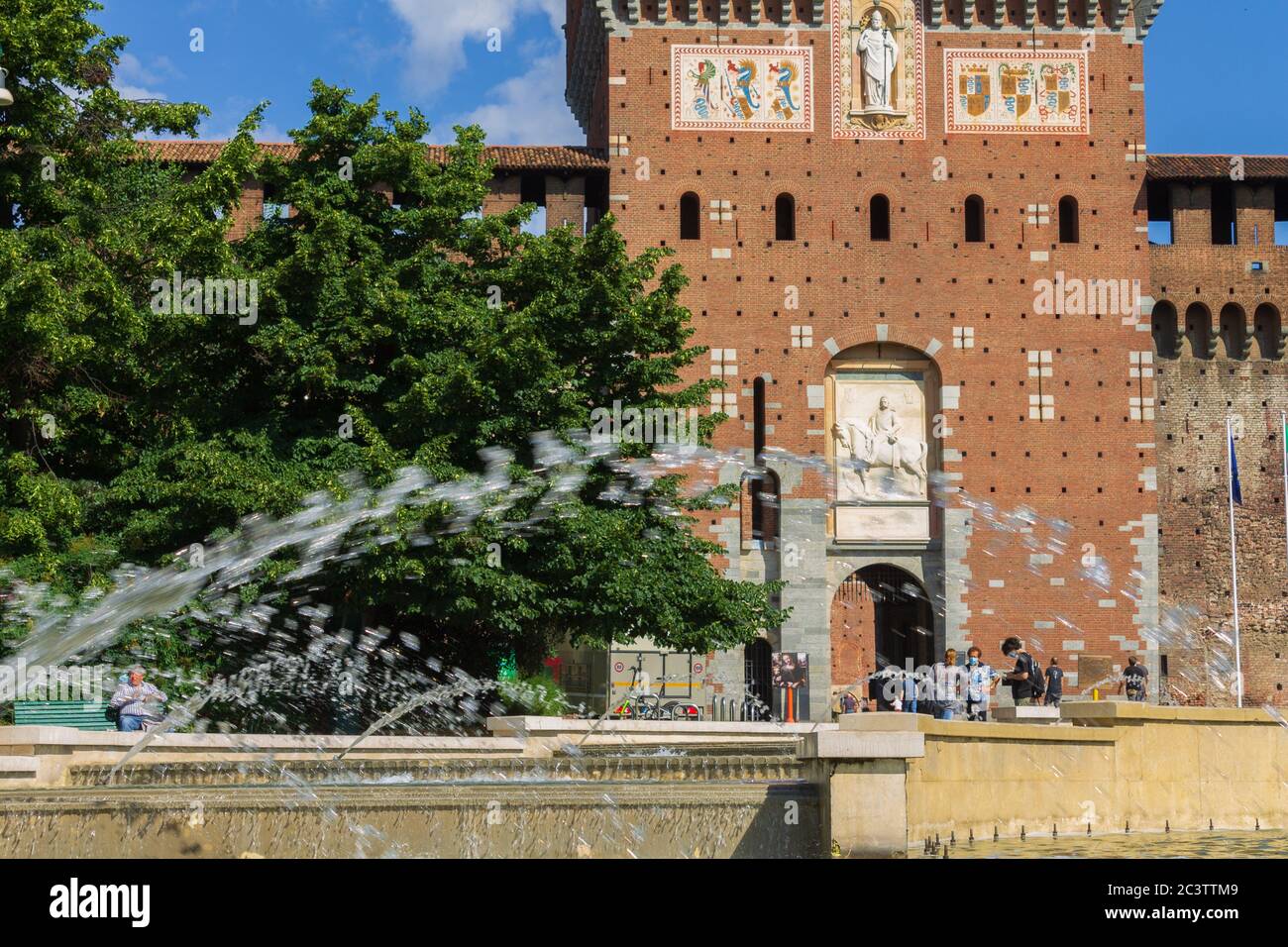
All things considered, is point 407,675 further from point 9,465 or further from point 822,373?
point 822,373

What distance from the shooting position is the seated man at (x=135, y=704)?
62.5 ft

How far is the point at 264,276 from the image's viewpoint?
25438 mm

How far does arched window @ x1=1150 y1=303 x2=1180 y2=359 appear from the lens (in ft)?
131

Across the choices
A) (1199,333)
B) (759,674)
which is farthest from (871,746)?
(1199,333)

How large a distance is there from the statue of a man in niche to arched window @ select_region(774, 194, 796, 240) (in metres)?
2.47

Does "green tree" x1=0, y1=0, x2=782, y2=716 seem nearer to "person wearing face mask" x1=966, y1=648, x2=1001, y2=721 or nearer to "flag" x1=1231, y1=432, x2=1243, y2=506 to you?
"person wearing face mask" x1=966, y1=648, x2=1001, y2=721

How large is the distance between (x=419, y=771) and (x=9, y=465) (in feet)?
29.0

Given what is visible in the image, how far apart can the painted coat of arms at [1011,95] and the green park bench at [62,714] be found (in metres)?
22.9

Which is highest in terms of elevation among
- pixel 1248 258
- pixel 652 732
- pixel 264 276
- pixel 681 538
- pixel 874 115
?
pixel 874 115

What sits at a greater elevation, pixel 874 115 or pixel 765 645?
pixel 874 115

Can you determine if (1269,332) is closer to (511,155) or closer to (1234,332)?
(1234,332)

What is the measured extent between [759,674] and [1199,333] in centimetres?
1206

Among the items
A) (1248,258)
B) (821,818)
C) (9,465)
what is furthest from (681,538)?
(1248,258)
